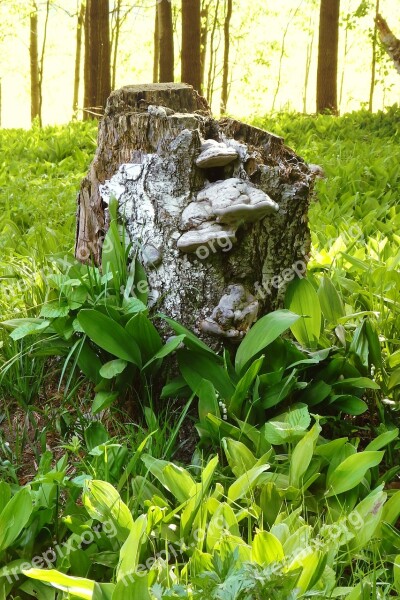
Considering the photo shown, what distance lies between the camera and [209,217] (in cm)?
274

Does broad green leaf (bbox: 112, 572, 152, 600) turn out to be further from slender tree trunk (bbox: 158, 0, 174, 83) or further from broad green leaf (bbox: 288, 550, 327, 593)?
slender tree trunk (bbox: 158, 0, 174, 83)

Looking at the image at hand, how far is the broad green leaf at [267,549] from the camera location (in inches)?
68.5

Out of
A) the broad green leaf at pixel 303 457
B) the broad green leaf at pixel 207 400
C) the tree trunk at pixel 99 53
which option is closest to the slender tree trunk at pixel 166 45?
the tree trunk at pixel 99 53

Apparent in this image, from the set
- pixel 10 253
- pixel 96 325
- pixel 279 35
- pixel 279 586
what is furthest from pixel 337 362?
pixel 279 35

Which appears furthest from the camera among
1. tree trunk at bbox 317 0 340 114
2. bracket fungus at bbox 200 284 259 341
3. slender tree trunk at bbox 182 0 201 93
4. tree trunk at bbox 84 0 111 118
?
tree trunk at bbox 317 0 340 114

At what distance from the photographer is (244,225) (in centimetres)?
278

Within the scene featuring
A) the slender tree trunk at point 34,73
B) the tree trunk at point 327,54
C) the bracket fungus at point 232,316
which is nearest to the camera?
the bracket fungus at point 232,316

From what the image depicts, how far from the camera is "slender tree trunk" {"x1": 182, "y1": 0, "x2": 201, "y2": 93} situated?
10.7m

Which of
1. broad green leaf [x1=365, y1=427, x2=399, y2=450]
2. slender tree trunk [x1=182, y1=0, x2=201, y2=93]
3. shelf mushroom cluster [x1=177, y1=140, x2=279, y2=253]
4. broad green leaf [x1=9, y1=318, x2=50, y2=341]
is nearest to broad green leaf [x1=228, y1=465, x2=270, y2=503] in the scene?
broad green leaf [x1=365, y1=427, x2=399, y2=450]

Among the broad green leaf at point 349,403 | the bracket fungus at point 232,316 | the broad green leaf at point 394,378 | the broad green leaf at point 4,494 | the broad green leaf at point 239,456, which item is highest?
the bracket fungus at point 232,316

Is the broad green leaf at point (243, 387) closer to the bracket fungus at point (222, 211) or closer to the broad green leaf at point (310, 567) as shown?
the bracket fungus at point (222, 211)

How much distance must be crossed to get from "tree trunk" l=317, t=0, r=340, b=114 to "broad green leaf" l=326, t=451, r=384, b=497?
420 inches

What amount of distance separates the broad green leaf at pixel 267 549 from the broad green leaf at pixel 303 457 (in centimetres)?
50

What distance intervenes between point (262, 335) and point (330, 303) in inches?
23.1
